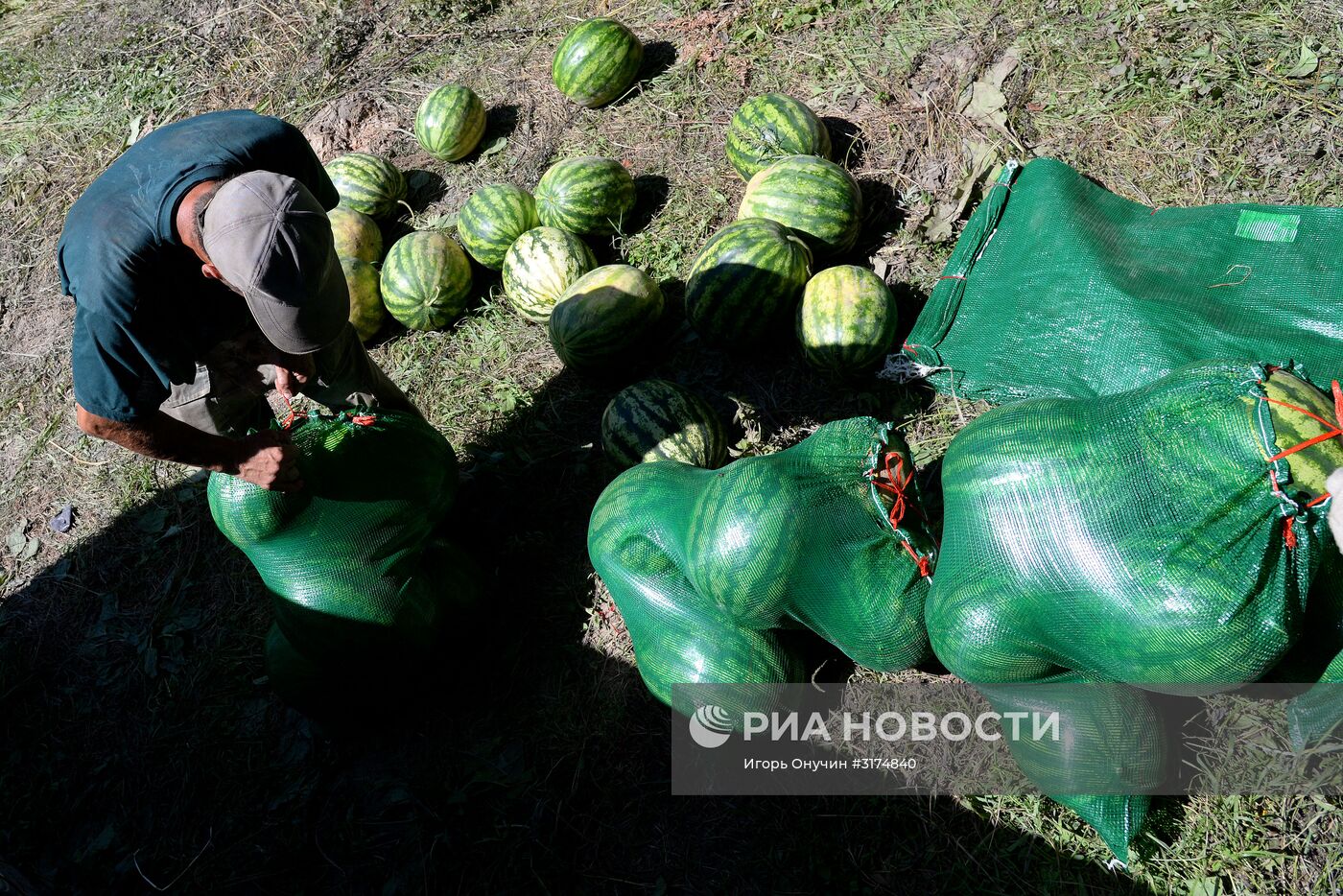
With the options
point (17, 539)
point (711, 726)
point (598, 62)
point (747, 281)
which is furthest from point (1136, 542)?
point (17, 539)

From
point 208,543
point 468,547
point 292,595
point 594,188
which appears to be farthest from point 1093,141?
point 208,543

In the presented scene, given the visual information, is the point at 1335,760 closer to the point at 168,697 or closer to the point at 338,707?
the point at 338,707

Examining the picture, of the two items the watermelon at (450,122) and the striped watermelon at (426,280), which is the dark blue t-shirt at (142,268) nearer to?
the striped watermelon at (426,280)

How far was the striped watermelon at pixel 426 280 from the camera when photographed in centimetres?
489

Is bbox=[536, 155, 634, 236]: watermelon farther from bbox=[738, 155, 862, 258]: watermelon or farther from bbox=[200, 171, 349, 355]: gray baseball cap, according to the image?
bbox=[200, 171, 349, 355]: gray baseball cap

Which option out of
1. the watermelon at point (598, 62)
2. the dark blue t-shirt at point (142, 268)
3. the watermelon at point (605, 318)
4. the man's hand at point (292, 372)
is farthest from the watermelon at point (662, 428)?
the watermelon at point (598, 62)

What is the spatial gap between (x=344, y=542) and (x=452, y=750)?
969 mm

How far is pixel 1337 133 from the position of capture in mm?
3982

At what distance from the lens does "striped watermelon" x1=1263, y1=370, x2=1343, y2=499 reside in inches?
87.0

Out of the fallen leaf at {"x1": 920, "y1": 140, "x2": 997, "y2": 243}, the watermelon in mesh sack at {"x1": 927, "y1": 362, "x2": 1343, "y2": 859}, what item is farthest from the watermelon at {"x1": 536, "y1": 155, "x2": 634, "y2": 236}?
the watermelon in mesh sack at {"x1": 927, "y1": 362, "x2": 1343, "y2": 859}

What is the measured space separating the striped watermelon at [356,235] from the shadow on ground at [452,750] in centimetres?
148

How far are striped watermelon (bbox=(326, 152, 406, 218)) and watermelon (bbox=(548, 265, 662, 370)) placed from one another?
5.92 feet

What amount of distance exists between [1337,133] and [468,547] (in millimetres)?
4361

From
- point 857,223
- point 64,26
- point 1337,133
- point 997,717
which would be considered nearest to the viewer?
point 997,717
